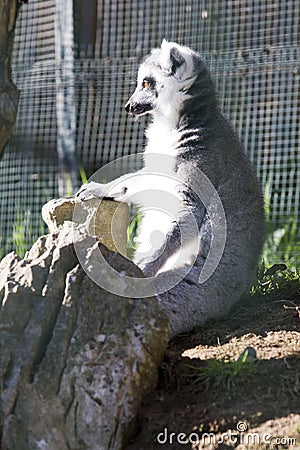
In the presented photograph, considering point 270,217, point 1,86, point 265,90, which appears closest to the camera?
point 1,86

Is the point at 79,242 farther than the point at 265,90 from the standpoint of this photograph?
No

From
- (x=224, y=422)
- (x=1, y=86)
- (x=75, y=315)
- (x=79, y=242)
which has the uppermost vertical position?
(x=1, y=86)

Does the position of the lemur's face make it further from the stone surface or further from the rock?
the rock

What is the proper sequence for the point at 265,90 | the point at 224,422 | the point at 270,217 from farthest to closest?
the point at 265,90 → the point at 270,217 → the point at 224,422

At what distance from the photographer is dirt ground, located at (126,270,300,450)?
3.06m

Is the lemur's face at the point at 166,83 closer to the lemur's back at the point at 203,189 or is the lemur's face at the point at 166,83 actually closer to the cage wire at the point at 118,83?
the lemur's back at the point at 203,189

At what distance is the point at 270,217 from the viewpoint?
Answer: 7.82 metres

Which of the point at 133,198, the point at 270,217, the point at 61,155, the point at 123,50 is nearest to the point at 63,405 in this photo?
the point at 133,198

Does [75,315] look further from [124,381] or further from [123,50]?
[123,50]

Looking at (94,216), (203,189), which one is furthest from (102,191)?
(203,189)

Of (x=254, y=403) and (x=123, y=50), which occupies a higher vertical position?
(x=123, y=50)

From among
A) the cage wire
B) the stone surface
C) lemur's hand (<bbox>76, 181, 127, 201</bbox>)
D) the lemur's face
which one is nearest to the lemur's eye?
the lemur's face

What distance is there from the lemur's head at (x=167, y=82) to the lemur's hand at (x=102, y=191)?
766mm

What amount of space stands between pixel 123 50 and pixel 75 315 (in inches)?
229
